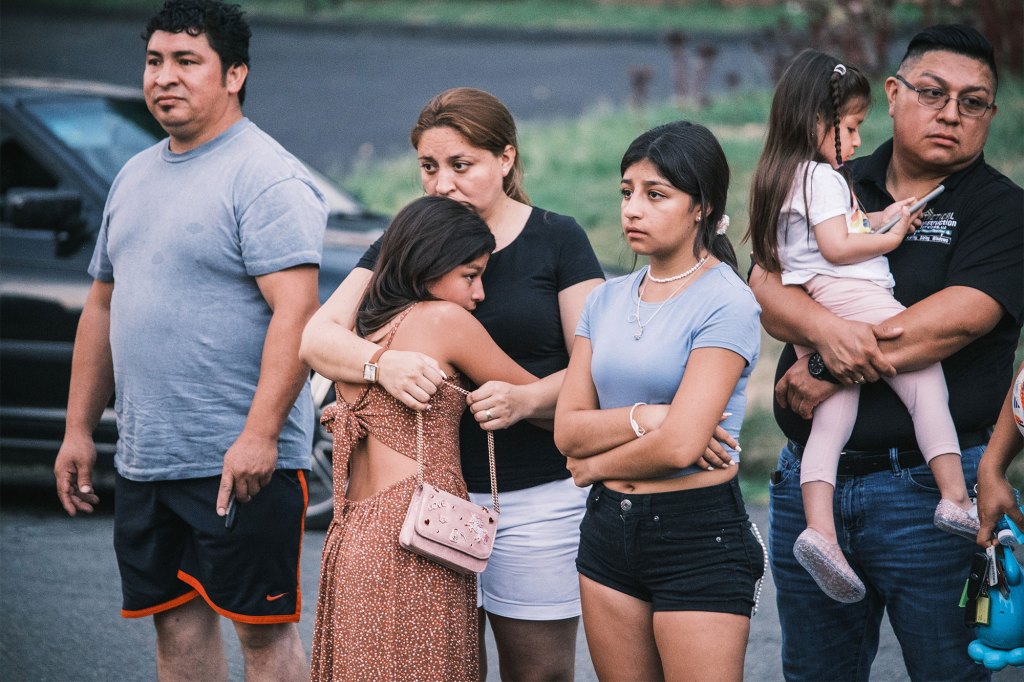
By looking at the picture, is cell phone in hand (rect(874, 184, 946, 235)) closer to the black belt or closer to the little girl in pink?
the little girl in pink

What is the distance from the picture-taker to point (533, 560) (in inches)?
135

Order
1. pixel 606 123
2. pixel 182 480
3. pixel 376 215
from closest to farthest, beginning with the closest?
pixel 182 480 < pixel 376 215 < pixel 606 123

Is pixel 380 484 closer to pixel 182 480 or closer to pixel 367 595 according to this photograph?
pixel 367 595

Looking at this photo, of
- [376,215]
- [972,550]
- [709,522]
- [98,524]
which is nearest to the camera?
[709,522]

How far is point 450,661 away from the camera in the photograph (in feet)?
10.3

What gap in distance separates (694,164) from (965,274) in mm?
768

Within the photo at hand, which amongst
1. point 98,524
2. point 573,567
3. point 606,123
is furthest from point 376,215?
point 606,123

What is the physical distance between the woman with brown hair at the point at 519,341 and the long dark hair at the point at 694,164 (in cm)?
43

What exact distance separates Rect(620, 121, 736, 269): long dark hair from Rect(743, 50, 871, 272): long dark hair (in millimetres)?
319

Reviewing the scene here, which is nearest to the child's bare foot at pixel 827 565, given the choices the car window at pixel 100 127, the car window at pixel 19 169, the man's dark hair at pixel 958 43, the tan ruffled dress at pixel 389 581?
the tan ruffled dress at pixel 389 581

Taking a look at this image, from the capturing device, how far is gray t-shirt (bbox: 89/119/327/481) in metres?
3.70

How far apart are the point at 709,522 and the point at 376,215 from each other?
Answer: 4.74 metres

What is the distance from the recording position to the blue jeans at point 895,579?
317 cm

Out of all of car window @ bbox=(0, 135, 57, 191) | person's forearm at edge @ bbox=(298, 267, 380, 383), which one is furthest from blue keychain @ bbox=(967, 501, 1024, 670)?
car window @ bbox=(0, 135, 57, 191)
